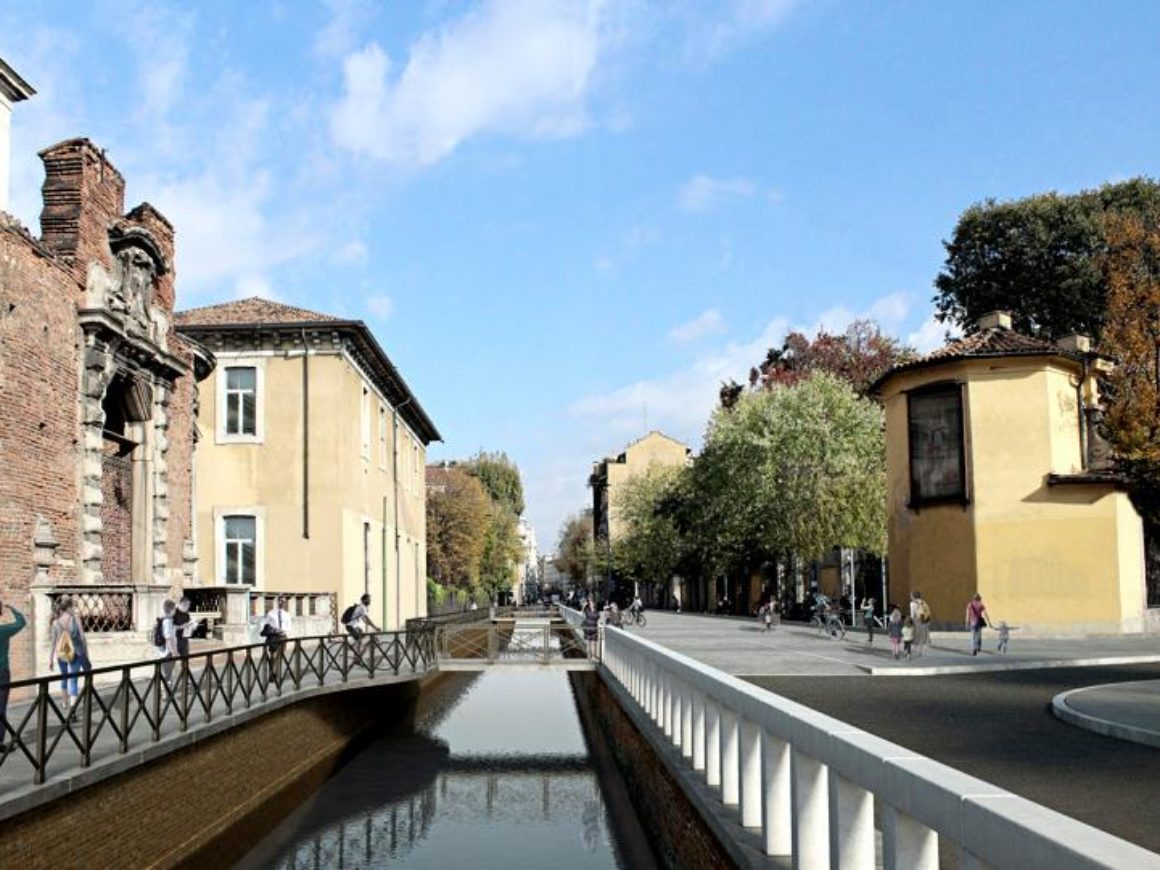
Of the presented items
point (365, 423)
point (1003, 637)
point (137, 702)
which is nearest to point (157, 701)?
point (137, 702)

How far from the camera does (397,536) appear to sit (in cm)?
4353

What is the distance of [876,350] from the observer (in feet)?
198

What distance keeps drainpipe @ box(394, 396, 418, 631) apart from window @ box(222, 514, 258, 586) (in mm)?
10519

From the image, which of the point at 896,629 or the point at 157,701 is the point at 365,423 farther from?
the point at 157,701

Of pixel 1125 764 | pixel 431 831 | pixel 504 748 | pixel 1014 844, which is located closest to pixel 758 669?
pixel 504 748

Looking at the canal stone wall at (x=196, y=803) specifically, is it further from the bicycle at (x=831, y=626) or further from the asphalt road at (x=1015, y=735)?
the bicycle at (x=831, y=626)

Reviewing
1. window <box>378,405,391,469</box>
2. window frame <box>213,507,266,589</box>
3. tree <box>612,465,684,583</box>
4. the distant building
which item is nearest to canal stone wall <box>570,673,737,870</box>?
window frame <box>213,507,266,589</box>

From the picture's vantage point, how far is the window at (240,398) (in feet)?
107

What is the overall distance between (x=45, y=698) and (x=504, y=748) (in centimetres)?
1529

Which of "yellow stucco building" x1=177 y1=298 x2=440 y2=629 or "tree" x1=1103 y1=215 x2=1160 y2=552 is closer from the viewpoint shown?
"yellow stucco building" x1=177 y1=298 x2=440 y2=629

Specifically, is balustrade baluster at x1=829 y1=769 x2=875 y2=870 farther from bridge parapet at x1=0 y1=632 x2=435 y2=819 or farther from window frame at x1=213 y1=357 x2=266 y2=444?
window frame at x1=213 y1=357 x2=266 y2=444

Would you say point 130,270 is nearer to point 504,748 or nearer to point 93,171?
point 93,171

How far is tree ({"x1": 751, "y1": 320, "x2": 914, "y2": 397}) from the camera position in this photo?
59188 millimetres

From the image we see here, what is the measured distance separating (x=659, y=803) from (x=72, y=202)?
43.2 feet
